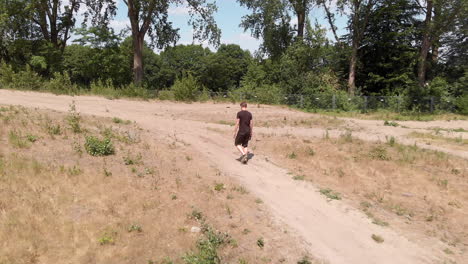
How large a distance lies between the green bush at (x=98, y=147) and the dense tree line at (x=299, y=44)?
16.3 meters

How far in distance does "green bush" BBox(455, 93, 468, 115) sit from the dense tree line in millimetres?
1200

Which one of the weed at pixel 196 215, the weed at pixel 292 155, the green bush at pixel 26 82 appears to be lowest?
the weed at pixel 196 215

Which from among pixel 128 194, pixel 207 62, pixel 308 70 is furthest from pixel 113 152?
pixel 207 62

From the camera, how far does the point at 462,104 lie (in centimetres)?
2503

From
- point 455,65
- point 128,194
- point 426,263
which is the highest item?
point 455,65

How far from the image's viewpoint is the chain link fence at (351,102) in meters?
25.8

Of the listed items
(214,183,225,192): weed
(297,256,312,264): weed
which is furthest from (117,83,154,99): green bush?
(297,256,312,264): weed

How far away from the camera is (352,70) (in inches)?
1236

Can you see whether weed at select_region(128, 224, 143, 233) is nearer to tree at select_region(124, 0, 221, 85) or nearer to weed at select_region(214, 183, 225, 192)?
weed at select_region(214, 183, 225, 192)

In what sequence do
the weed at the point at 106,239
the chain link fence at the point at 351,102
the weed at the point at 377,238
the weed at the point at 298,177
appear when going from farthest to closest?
1. the chain link fence at the point at 351,102
2. the weed at the point at 298,177
3. the weed at the point at 377,238
4. the weed at the point at 106,239

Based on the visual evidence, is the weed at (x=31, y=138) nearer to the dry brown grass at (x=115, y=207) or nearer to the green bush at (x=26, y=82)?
the dry brown grass at (x=115, y=207)

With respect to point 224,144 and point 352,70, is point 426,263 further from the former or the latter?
point 352,70

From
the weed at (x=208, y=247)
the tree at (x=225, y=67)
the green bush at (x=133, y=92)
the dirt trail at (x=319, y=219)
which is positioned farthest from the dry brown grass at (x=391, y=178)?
the tree at (x=225, y=67)

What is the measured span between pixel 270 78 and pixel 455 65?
2022cm
